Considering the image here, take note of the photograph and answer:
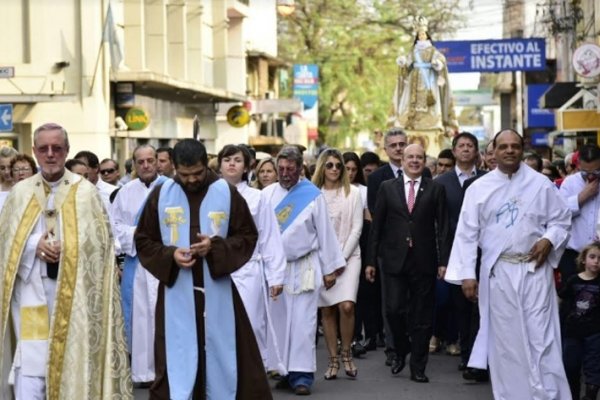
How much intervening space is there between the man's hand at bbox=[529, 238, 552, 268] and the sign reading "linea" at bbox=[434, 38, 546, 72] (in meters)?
32.5

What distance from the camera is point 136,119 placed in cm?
3325

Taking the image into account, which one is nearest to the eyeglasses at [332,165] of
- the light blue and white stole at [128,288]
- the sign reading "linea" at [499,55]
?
the light blue and white stole at [128,288]

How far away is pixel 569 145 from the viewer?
122 ft

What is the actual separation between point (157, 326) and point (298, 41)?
173ft

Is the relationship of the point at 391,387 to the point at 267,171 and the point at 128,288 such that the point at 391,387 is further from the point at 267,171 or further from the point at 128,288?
the point at 267,171

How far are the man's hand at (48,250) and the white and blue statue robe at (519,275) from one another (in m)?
3.47

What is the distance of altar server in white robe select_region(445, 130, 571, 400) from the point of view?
1053 cm

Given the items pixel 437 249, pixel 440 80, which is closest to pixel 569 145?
pixel 440 80

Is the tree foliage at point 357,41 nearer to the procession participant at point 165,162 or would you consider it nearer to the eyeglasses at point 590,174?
the procession participant at point 165,162

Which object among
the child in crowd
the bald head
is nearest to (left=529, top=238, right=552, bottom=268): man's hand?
the child in crowd

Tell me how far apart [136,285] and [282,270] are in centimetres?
232

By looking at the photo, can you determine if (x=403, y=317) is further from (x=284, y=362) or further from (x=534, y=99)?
(x=534, y=99)

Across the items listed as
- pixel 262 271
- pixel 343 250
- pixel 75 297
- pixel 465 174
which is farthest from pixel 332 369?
pixel 75 297

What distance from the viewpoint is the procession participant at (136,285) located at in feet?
41.9
